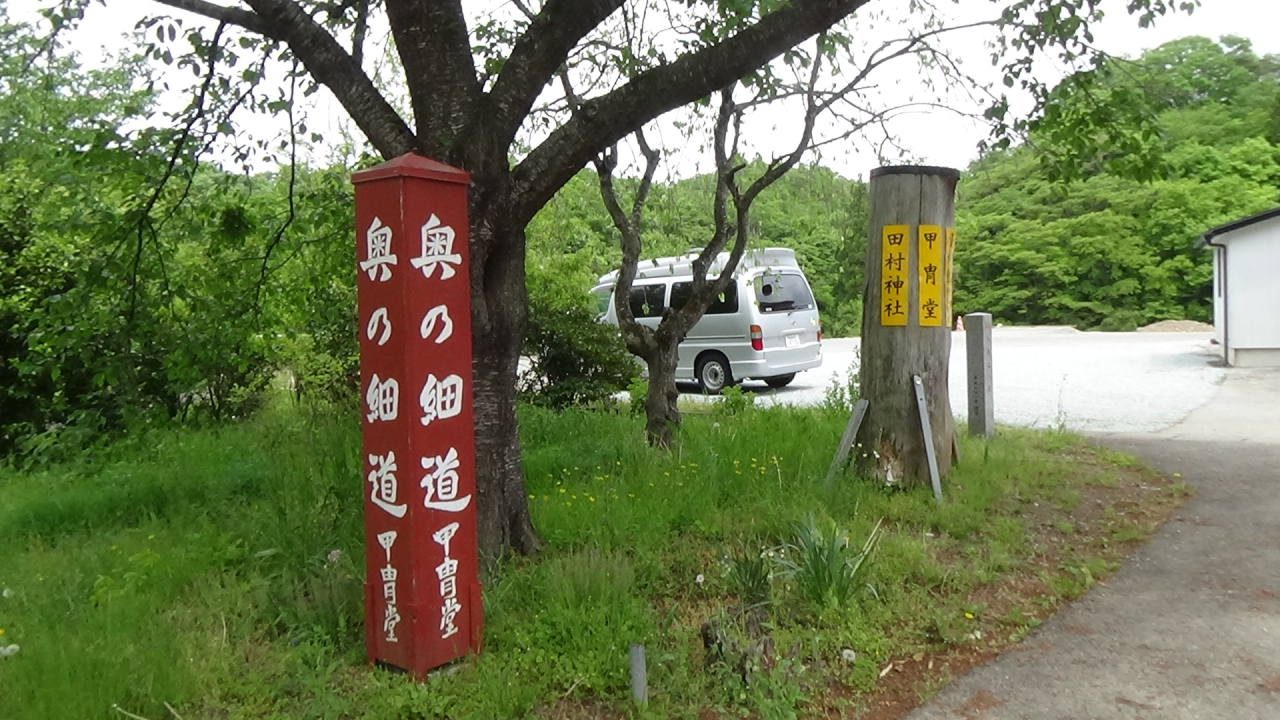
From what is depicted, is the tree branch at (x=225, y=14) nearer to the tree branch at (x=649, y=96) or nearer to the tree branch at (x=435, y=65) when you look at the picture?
the tree branch at (x=435, y=65)

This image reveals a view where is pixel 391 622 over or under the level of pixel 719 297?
under

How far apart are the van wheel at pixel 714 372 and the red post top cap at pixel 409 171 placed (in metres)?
10.9

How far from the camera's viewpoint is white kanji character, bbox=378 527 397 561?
10.6 ft

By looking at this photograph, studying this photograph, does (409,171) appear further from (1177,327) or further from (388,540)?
(1177,327)

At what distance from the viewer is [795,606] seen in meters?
3.93

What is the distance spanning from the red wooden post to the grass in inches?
10.3

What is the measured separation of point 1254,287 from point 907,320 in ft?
48.3

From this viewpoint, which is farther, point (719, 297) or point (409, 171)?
point (719, 297)

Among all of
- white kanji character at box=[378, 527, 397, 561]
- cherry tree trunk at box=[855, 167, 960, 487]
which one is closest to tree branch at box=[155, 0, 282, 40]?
white kanji character at box=[378, 527, 397, 561]

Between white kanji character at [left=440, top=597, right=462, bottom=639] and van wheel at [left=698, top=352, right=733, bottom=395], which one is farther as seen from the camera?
van wheel at [left=698, top=352, right=733, bottom=395]

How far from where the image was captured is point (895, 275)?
232 inches

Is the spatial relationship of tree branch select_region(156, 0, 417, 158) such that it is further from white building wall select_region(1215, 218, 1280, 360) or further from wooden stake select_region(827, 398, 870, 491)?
white building wall select_region(1215, 218, 1280, 360)

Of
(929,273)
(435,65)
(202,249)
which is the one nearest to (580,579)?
(435,65)

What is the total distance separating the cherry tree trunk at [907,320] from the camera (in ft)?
19.2
